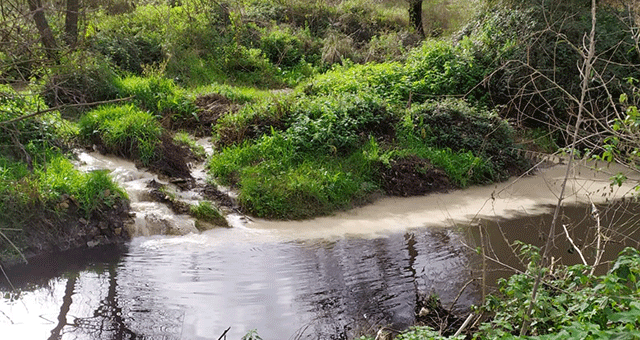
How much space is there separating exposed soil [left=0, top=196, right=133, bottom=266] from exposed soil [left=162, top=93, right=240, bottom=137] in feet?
12.6

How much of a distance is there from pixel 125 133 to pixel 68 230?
2.72 m

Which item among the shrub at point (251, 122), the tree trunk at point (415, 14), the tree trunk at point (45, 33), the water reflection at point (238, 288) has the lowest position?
the water reflection at point (238, 288)

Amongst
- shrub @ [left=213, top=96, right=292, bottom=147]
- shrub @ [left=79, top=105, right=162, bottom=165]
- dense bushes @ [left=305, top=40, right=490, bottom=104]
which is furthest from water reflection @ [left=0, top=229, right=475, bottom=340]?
dense bushes @ [left=305, top=40, right=490, bottom=104]

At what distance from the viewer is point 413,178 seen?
39.6ft

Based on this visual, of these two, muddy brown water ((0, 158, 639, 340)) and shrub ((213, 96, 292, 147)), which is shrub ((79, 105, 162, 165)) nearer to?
shrub ((213, 96, 292, 147))

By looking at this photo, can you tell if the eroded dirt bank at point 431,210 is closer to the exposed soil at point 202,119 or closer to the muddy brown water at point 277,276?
the muddy brown water at point 277,276

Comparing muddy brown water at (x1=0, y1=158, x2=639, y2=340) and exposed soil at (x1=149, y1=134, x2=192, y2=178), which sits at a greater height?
exposed soil at (x1=149, y1=134, x2=192, y2=178)

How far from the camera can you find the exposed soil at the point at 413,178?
11898 millimetres

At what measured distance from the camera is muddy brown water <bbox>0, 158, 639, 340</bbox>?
6773 millimetres

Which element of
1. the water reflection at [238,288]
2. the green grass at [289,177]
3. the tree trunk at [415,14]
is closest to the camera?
the water reflection at [238,288]

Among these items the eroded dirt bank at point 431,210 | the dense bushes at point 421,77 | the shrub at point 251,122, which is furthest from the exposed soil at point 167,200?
the dense bushes at point 421,77

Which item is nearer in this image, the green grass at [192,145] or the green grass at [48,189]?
the green grass at [48,189]

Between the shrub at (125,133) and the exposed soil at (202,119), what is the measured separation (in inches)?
60.6

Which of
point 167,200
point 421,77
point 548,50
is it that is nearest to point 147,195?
point 167,200
